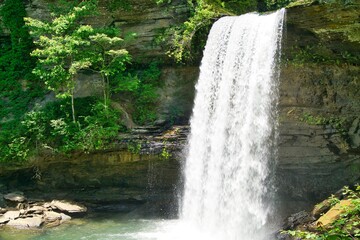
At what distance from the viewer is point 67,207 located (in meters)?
14.1

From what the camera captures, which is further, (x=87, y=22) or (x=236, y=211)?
(x=87, y=22)

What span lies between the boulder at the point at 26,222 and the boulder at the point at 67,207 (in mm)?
928

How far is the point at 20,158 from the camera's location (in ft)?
47.2

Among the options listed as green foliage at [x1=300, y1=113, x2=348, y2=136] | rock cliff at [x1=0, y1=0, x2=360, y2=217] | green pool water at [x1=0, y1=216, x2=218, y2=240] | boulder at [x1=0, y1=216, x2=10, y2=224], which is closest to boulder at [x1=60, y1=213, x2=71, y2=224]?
green pool water at [x1=0, y1=216, x2=218, y2=240]

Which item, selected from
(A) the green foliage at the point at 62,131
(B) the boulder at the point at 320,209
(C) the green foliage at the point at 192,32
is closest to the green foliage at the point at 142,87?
(A) the green foliage at the point at 62,131

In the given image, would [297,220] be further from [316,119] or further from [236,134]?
[316,119]

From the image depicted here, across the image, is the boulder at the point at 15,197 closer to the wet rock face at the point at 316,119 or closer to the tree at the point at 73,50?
the tree at the point at 73,50

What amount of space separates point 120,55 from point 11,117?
5302mm

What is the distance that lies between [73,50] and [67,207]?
18.2ft

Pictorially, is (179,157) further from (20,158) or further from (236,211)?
(20,158)

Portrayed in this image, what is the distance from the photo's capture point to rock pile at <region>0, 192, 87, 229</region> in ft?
43.0

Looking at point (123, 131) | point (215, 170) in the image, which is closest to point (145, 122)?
point (123, 131)

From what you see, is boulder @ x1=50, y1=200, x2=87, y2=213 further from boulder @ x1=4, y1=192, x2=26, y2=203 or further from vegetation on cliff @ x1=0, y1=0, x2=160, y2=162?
vegetation on cliff @ x1=0, y1=0, x2=160, y2=162

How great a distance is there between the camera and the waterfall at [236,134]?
482 inches
